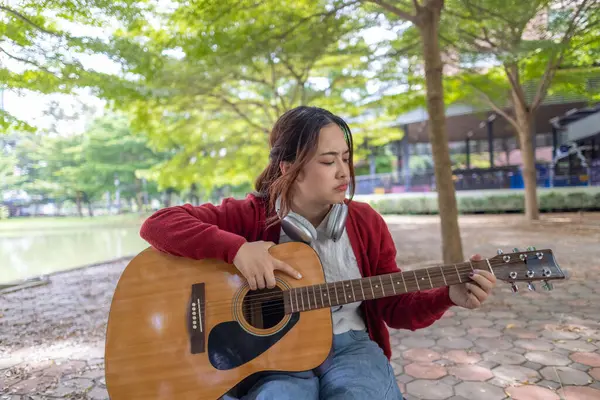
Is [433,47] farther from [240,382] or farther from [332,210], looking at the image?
[240,382]

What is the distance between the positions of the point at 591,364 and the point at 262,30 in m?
5.94

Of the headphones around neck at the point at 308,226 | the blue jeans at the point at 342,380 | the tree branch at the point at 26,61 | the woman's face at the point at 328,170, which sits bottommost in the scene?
the blue jeans at the point at 342,380

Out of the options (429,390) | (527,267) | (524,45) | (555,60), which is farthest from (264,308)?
(555,60)

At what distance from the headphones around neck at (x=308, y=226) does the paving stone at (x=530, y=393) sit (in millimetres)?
1728

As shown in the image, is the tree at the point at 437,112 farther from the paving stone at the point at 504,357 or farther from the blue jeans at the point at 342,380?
the blue jeans at the point at 342,380

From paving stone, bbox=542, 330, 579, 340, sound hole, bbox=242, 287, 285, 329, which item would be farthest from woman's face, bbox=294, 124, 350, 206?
paving stone, bbox=542, 330, 579, 340

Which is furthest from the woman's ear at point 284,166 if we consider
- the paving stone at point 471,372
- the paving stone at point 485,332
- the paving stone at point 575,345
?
the paving stone at point 575,345

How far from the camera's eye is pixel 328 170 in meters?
1.74

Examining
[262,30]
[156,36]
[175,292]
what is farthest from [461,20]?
[175,292]

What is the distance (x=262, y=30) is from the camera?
6434 mm

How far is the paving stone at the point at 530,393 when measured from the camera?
95.6 inches

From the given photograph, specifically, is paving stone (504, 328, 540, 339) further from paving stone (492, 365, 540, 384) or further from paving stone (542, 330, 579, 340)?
paving stone (492, 365, 540, 384)

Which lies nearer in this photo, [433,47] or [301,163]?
[301,163]

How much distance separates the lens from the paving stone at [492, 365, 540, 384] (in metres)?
2.67
